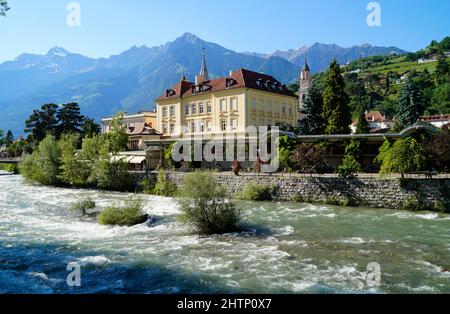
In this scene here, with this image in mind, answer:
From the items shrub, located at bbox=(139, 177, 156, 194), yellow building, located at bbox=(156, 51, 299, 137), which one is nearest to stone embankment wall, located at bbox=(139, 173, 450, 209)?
shrub, located at bbox=(139, 177, 156, 194)

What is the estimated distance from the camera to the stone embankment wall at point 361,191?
25.7m

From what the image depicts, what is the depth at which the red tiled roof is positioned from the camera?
50.7 m

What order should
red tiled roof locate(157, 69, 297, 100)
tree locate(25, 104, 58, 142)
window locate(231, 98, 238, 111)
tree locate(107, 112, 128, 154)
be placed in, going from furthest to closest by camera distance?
1. tree locate(25, 104, 58, 142)
2. tree locate(107, 112, 128, 154)
3. red tiled roof locate(157, 69, 297, 100)
4. window locate(231, 98, 238, 111)

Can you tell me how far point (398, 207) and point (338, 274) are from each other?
604 inches

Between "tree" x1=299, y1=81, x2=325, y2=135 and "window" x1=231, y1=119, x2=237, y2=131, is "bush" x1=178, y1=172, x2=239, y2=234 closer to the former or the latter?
"window" x1=231, y1=119, x2=237, y2=131

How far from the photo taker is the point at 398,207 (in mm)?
26500

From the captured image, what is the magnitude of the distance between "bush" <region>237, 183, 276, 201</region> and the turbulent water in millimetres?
6558

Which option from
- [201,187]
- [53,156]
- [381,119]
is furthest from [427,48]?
[201,187]

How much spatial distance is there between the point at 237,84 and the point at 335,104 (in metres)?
12.2

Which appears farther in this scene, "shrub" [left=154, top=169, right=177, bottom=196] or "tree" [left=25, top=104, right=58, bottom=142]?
"tree" [left=25, top=104, right=58, bottom=142]

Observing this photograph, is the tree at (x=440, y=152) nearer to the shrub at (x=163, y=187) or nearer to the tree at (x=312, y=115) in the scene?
the shrub at (x=163, y=187)

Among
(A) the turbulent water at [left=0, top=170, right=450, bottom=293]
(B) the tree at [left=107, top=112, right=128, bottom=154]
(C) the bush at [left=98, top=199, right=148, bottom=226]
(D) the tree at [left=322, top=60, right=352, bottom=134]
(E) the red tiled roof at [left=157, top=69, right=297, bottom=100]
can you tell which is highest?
(E) the red tiled roof at [left=157, top=69, right=297, bottom=100]

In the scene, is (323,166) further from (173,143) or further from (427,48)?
(427,48)

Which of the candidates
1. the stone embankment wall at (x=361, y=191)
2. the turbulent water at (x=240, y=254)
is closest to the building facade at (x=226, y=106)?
the stone embankment wall at (x=361, y=191)
